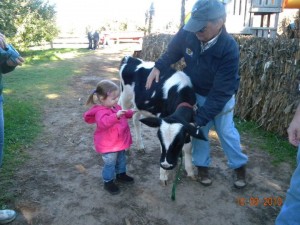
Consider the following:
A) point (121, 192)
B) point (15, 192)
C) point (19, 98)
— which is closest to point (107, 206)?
point (121, 192)

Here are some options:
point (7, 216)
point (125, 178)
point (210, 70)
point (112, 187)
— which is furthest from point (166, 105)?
point (7, 216)

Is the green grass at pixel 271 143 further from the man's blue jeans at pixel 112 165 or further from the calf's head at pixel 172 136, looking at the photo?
the man's blue jeans at pixel 112 165

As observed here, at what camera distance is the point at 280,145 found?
504cm

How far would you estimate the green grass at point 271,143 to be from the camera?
15.2 ft

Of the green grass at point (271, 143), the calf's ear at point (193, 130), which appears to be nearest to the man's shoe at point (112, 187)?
the calf's ear at point (193, 130)

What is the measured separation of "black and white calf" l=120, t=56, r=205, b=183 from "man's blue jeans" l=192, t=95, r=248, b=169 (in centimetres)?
13

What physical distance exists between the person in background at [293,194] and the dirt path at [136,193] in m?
0.96

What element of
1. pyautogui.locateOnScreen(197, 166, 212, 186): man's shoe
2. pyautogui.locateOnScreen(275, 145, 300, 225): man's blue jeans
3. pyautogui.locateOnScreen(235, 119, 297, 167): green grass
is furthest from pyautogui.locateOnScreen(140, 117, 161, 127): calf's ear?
pyautogui.locateOnScreen(235, 119, 297, 167): green grass

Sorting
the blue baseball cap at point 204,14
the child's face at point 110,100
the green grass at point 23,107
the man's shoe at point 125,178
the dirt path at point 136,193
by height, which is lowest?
the dirt path at point 136,193

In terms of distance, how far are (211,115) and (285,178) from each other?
1.62 metres

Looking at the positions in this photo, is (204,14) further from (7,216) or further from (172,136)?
(7,216)

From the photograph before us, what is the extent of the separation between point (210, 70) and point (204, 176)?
1.41 meters

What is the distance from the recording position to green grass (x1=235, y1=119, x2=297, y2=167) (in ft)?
15.2

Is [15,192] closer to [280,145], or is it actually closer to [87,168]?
[87,168]
